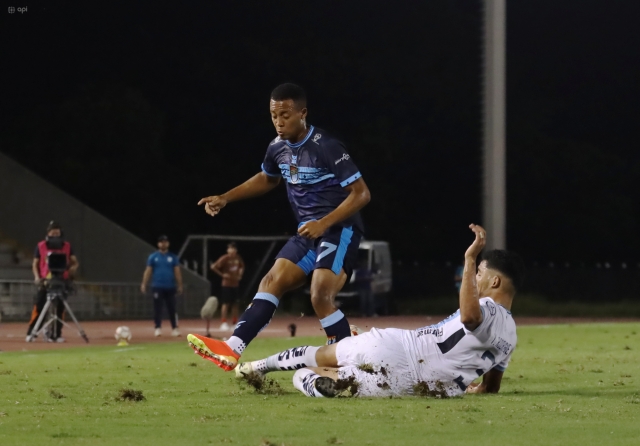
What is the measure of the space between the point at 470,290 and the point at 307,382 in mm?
1357

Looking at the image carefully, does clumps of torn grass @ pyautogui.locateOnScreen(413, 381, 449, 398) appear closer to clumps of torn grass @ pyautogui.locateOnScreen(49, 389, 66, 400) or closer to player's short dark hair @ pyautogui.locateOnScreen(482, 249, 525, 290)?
player's short dark hair @ pyautogui.locateOnScreen(482, 249, 525, 290)

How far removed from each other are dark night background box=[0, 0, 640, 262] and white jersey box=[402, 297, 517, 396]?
33.5m

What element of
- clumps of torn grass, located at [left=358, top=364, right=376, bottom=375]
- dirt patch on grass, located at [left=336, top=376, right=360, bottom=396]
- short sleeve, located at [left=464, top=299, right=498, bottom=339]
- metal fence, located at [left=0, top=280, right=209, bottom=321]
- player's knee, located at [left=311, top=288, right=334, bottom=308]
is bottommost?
metal fence, located at [left=0, top=280, right=209, bottom=321]

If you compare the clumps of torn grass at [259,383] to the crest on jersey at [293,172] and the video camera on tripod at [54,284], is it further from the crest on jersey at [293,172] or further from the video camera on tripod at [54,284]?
the video camera on tripod at [54,284]

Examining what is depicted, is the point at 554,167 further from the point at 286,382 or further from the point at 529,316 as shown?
the point at 286,382

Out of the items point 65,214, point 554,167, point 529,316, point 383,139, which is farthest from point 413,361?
point 554,167

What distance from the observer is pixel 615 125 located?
52094mm

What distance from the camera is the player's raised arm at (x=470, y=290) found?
7848 mm

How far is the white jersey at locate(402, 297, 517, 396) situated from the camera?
8172 millimetres

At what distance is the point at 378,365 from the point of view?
828cm

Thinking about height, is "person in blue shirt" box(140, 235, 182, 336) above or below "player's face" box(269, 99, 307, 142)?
below

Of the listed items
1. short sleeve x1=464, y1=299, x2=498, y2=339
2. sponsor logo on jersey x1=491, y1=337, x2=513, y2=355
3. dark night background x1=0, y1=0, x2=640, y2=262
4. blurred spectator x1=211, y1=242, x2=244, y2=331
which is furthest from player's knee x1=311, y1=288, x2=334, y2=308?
dark night background x1=0, y1=0, x2=640, y2=262

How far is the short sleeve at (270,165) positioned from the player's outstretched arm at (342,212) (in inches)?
31.4

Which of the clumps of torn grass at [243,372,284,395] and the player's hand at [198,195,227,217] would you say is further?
the player's hand at [198,195,227,217]
